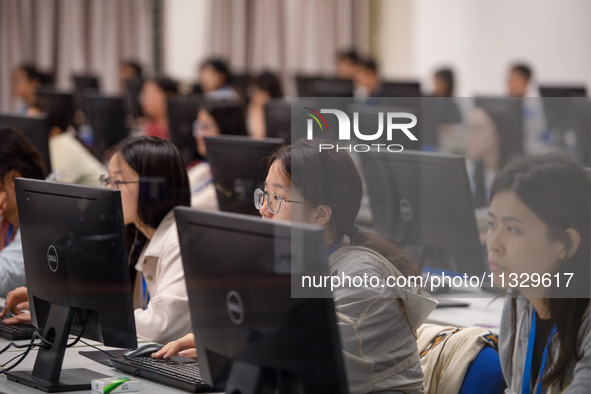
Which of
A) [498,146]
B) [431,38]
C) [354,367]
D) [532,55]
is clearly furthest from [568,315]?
[431,38]

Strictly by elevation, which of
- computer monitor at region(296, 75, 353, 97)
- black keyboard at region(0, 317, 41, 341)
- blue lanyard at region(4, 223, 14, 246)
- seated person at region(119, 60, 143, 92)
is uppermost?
seated person at region(119, 60, 143, 92)

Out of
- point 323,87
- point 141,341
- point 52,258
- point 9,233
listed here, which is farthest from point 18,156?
point 323,87

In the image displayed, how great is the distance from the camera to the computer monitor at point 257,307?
1.48 meters

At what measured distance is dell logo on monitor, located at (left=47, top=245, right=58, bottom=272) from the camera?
206cm

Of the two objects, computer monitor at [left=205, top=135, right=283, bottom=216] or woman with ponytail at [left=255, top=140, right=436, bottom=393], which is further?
computer monitor at [left=205, top=135, right=283, bottom=216]

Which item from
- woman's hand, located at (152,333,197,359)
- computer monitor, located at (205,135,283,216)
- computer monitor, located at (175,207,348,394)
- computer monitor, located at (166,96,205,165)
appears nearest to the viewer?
computer monitor, located at (175,207,348,394)

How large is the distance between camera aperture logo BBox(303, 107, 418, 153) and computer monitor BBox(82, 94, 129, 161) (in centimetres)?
360

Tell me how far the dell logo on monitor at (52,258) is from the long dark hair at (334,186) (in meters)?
0.53

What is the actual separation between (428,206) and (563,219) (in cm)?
92

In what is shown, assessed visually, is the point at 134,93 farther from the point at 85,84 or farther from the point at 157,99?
the point at 85,84

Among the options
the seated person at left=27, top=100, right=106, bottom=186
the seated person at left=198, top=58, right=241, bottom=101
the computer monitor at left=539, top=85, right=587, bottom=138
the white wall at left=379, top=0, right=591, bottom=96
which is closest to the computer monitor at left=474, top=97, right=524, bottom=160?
the computer monitor at left=539, top=85, right=587, bottom=138

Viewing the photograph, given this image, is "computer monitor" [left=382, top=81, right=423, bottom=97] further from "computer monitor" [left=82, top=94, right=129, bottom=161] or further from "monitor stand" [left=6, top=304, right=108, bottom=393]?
"monitor stand" [left=6, top=304, right=108, bottom=393]

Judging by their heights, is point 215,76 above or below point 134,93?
above

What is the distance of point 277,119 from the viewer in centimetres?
459
